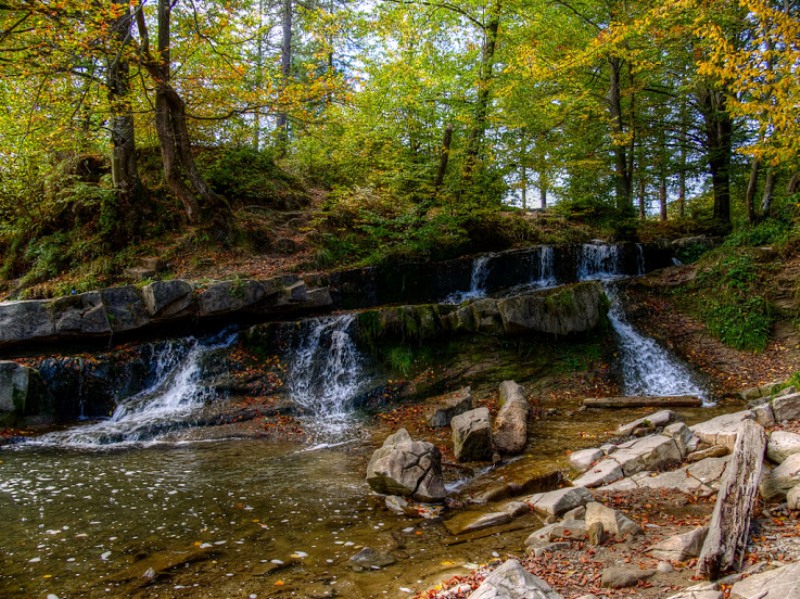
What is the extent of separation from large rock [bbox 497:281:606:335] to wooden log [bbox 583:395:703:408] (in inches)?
80.4

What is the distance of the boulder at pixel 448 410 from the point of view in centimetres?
850

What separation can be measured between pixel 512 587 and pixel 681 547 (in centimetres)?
161

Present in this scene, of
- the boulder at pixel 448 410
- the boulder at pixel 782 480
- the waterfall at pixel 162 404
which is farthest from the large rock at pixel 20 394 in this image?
the boulder at pixel 782 480

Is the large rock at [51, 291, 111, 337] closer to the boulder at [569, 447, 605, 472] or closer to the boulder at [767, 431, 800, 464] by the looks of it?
the boulder at [569, 447, 605, 472]

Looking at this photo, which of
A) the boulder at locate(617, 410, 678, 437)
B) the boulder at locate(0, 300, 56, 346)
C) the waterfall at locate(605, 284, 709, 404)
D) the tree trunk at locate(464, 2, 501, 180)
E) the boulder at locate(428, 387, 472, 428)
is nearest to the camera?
the boulder at locate(617, 410, 678, 437)

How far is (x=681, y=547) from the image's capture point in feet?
12.2

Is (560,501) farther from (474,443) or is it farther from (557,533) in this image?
(474,443)

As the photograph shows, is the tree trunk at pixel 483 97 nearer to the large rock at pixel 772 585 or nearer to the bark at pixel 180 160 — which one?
the bark at pixel 180 160

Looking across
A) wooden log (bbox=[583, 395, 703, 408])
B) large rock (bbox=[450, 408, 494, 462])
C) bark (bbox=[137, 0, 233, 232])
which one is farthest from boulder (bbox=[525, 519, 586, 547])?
bark (bbox=[137, 0, 233, 232])

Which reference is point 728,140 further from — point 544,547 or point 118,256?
point 118,256

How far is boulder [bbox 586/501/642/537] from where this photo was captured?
4.21m

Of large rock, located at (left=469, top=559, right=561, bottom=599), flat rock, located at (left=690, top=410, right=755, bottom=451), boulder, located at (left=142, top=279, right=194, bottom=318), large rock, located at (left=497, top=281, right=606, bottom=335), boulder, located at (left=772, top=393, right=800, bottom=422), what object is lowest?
large rock, located at (left=469, top=559, right=561, bottom=599)

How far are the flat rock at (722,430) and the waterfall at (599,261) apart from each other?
8320 mm

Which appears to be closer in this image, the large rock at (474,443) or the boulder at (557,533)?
the boulder at (557,533)
